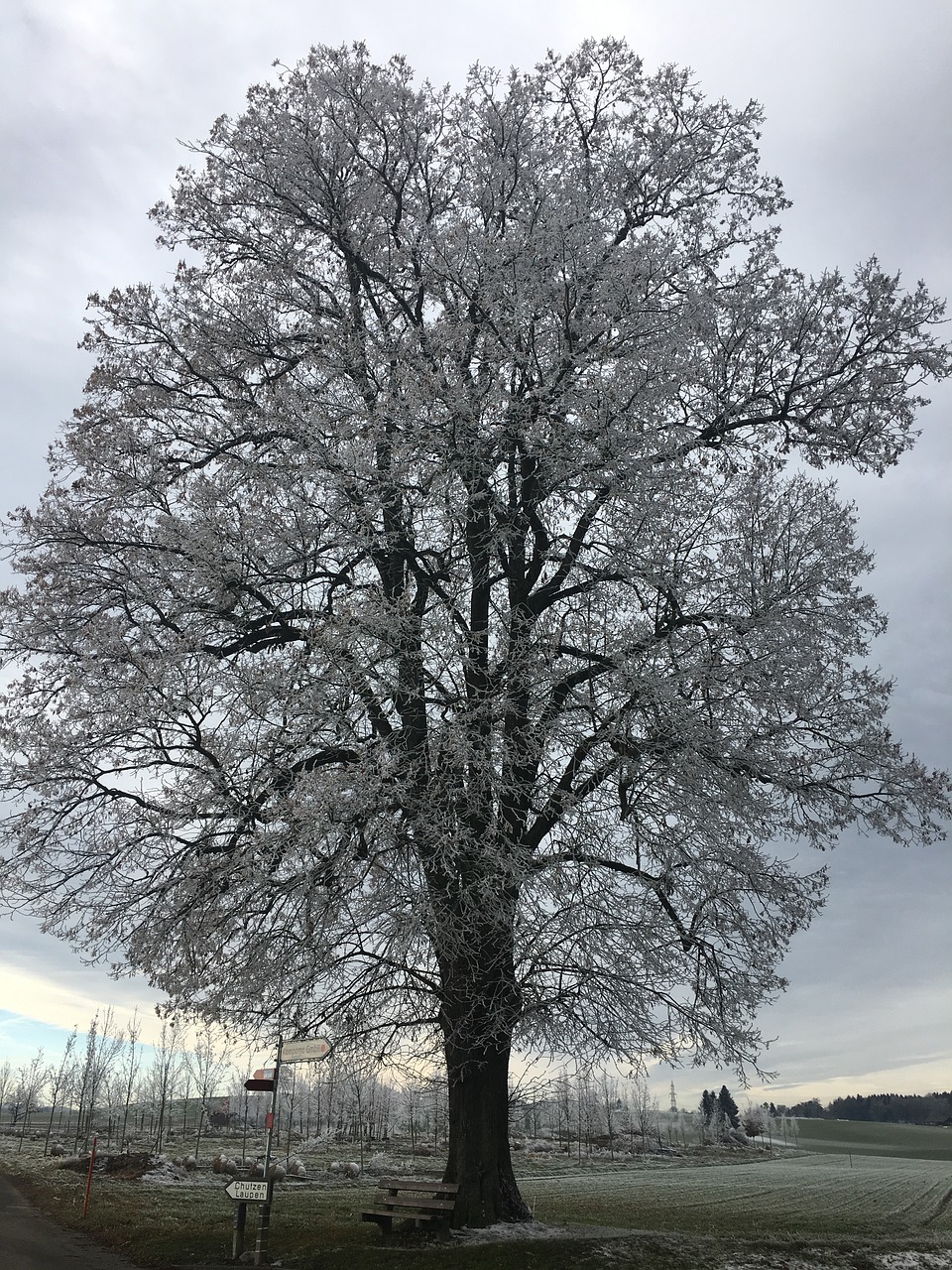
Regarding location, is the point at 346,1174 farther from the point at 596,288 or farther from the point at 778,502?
the point at 596,288

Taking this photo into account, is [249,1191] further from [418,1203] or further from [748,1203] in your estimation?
[748,1203]

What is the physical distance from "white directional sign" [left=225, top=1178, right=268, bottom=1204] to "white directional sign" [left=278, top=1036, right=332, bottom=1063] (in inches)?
49.7

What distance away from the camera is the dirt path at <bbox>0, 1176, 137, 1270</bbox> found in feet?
34.5

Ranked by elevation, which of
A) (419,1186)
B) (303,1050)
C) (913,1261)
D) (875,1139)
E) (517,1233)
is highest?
(303,1050)

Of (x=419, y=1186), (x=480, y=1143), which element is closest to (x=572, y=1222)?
(x=480, y=1143)

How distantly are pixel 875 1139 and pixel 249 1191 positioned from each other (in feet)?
384

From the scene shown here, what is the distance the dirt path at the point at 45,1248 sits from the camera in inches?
414

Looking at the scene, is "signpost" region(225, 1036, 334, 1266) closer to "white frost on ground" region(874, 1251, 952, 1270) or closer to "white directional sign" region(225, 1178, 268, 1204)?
"white directional sign" region(225, 1178, 268, 1204)

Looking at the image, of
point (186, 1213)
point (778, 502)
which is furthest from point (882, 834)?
point (186, 1213)

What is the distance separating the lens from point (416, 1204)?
10383 mm

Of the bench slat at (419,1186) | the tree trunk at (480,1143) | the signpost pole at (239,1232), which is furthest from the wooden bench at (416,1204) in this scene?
the signpost pole at (239,1232)

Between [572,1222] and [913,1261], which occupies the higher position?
[572,1222]

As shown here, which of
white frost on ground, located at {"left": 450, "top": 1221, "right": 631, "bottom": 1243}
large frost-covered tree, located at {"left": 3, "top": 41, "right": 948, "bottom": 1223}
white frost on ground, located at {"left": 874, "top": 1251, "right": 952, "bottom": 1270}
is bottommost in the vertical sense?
white frost on ground, located at {"left": 874, "top": 1251, "right": 952, "bottom": 1270}

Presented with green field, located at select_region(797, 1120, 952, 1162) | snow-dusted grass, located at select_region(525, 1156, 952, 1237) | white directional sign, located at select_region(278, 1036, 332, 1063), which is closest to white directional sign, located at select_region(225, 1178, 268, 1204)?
white directional sign, located at select_region(278, 1036, 332, 1063)
